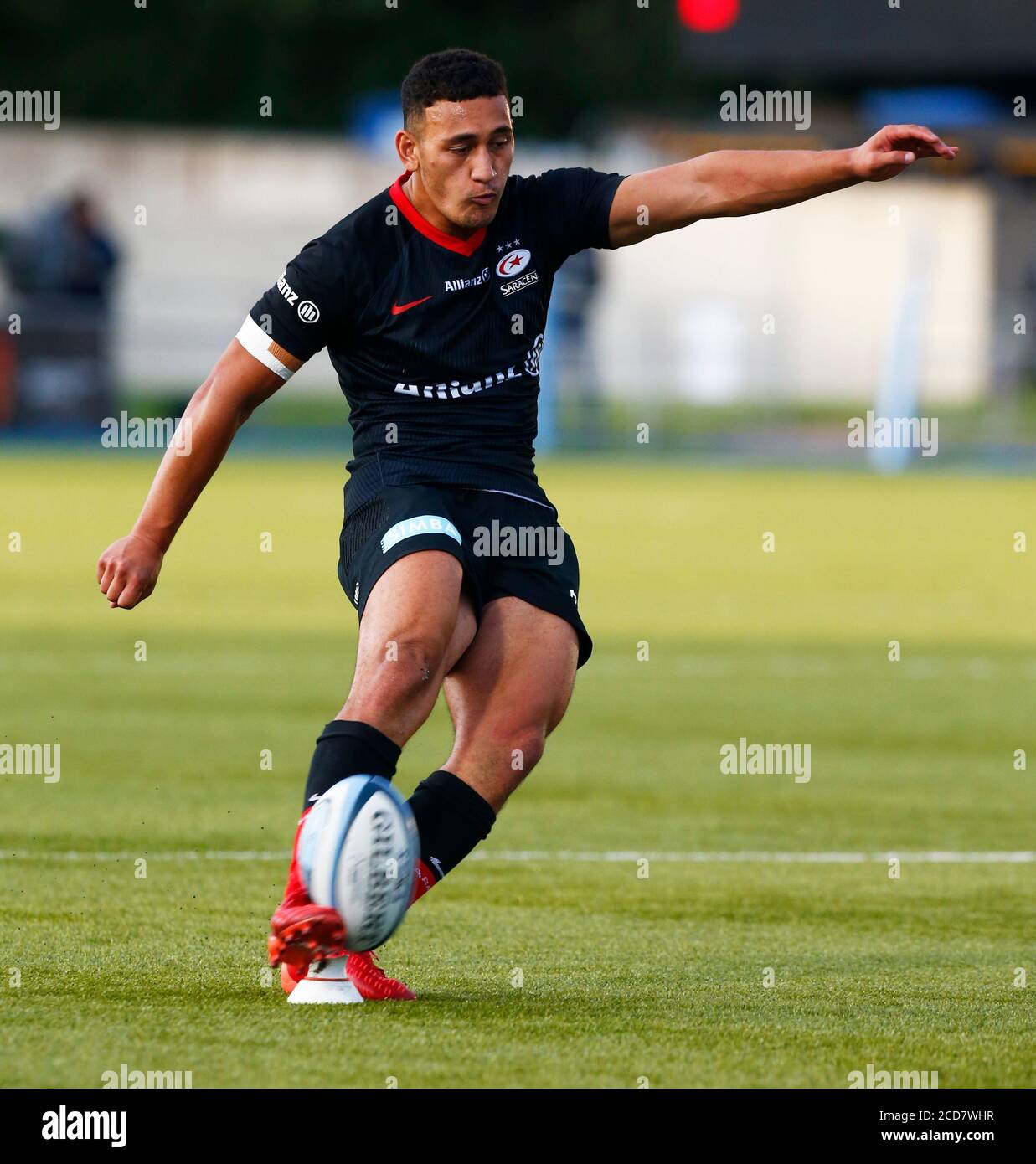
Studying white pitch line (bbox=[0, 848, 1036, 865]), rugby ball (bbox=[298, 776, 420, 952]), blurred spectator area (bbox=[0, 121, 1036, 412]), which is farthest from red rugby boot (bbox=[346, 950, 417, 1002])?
blurred spectator area (bbox=[0, 121, 1036, 412])

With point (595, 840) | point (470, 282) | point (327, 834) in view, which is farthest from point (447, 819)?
point (595, 840)

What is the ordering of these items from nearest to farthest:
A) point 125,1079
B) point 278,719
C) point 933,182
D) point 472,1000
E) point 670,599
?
point 125,1079 < point 472,1000 < point 278,719 < point 670,599 < point 933,182

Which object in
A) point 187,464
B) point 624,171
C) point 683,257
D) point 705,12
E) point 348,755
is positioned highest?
point 624,171

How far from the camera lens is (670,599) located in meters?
16.9

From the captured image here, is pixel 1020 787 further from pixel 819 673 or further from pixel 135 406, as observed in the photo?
pixel 135 406

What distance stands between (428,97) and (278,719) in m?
5.90

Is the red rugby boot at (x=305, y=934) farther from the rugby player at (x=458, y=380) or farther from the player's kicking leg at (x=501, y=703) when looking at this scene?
the player's kicking leg at (x=501, y=703)

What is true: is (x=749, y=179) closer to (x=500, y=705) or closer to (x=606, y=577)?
(x=500, y=705)

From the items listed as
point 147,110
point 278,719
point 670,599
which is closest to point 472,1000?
point 278,719

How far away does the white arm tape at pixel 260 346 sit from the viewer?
5531 millimetres

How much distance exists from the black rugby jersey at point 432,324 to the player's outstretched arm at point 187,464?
0.23 ft

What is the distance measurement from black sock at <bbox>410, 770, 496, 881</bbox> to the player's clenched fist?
0.85 metres

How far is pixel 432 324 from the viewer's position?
5641 millimetres

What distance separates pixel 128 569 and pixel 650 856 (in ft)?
9.56
